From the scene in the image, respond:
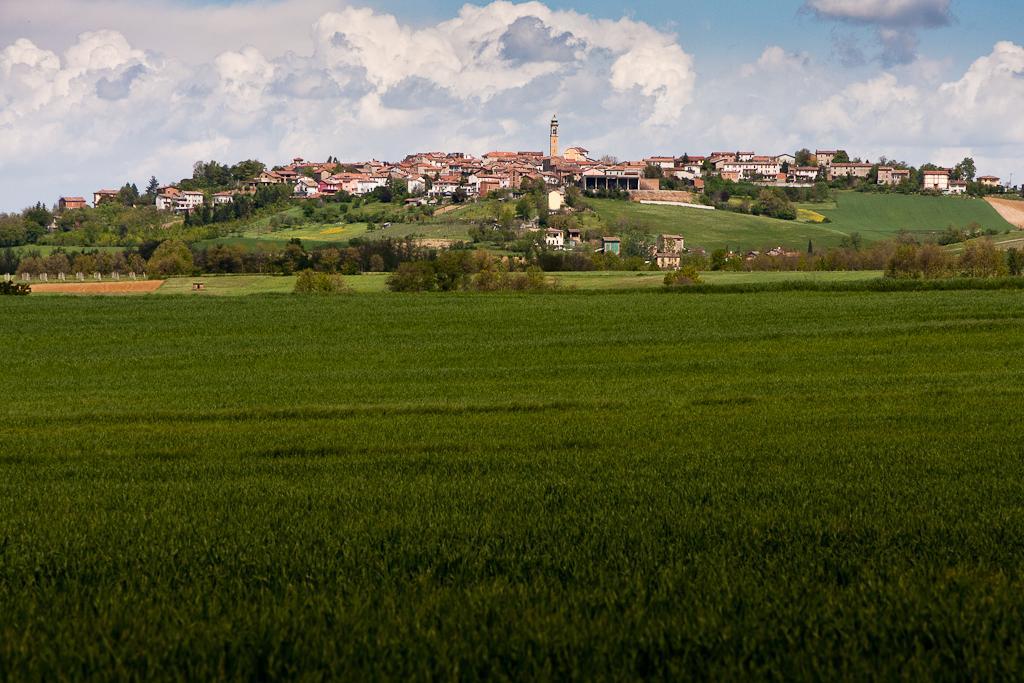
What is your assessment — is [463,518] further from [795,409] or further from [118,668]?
[795,409]

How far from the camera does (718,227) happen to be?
164 meters

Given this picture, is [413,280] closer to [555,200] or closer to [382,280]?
[382,280]

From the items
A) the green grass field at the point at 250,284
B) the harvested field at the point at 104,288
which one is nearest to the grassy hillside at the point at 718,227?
the green grass field at the point at 250,284

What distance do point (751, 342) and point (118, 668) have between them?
33185mm

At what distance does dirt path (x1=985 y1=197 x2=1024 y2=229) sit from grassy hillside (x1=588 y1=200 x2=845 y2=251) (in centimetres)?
2933

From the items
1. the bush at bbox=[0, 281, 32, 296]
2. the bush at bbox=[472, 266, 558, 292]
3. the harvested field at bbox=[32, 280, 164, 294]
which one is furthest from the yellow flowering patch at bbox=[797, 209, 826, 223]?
the bush at bbox=[0, 281, 32, 296]

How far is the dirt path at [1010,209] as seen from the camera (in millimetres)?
166375

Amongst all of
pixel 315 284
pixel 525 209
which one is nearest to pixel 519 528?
pixel 315 284

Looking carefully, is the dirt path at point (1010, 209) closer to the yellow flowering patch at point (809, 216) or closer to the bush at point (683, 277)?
the yellow flowering patch at point (809, 216)

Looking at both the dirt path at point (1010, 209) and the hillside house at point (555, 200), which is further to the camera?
the hillside house at point (555, 200)

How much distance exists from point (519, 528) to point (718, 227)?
15965 centimetres

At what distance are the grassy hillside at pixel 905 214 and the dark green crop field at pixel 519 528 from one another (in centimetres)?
13975

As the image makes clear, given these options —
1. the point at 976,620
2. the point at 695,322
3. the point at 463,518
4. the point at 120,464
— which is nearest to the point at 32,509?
the point at 120,464

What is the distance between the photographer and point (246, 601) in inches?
264
